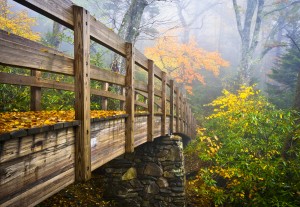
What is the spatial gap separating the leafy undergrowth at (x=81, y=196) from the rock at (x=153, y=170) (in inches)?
55.3

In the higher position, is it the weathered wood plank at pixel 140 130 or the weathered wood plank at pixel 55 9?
the weathered wood plank at pixel 55 9

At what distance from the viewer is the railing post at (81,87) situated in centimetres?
267

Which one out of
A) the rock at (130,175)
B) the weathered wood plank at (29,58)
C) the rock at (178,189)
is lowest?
the rock at (178,189)

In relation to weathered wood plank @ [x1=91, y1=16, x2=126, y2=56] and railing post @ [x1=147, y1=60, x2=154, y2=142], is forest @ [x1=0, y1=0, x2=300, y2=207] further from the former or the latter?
weathered wood plank @ [x1=91, y1=16, x2=126, y2=56]

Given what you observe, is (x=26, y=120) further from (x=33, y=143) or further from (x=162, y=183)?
(x=162, y=183)

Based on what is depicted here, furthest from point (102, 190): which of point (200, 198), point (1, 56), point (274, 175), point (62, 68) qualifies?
point (1, 56)

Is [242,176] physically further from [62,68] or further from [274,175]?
[62,68]

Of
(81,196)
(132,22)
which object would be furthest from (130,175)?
(132,22)

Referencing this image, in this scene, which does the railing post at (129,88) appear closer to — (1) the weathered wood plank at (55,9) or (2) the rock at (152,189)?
(1) the weathered wood plank at (55,9)

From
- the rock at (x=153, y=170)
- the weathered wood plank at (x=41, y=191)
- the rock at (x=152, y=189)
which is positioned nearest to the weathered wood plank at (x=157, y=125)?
the rock at (x=153, y=170)

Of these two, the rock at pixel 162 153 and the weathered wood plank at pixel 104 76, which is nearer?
the weathered wood plank at pixel 104 76

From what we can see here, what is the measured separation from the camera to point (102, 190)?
7379 mm

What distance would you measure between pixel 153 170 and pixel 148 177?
263mm

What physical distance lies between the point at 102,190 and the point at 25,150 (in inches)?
233
